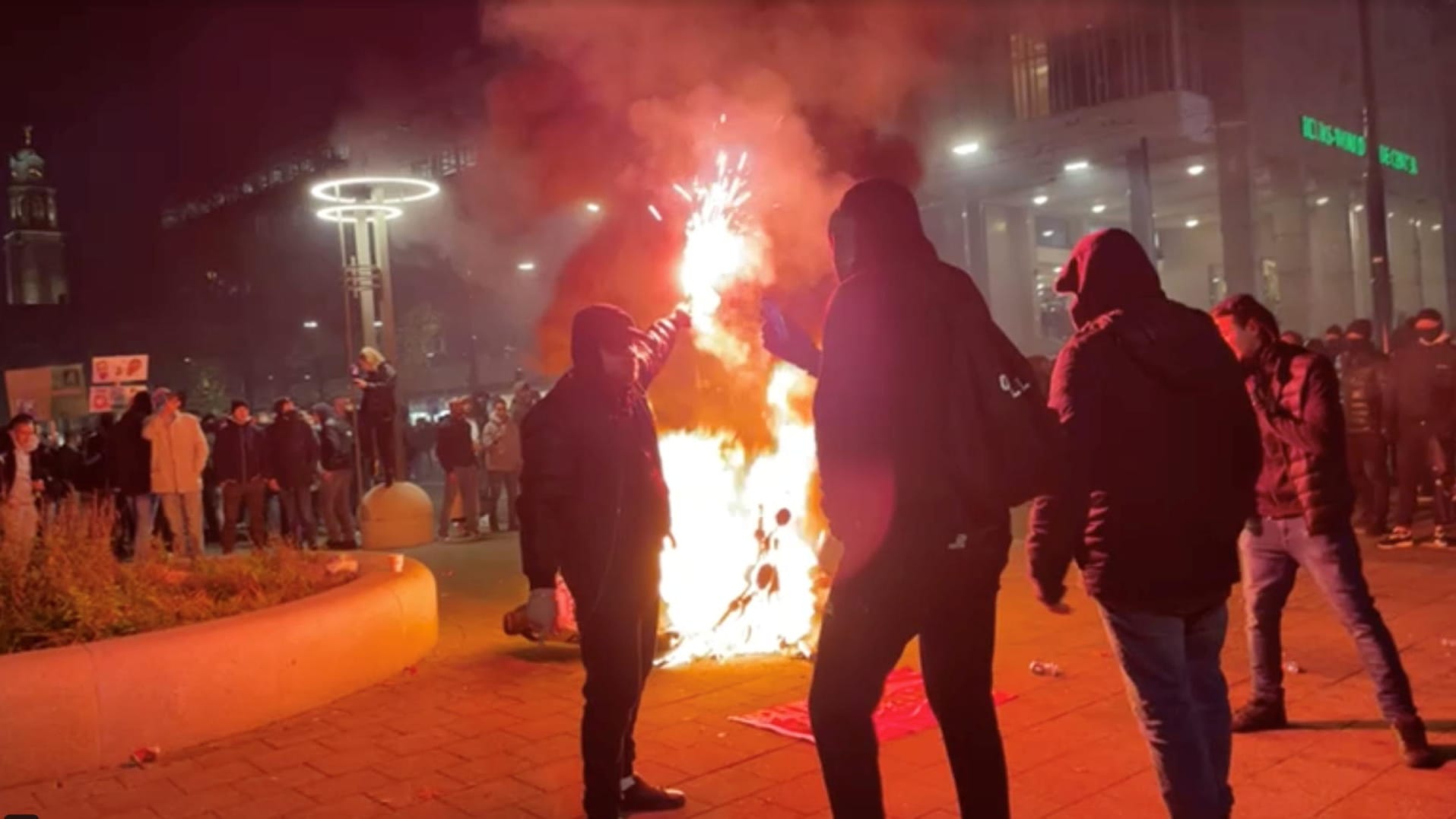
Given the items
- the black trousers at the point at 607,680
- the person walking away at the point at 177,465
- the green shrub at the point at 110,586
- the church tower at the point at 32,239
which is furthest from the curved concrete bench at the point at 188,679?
the church tower at the point at 32,239

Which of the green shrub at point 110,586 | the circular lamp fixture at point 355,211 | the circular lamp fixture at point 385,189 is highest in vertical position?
the circular lamp fixture at point 385,189

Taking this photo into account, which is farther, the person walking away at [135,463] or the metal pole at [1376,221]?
the metal pole at [1376,221]

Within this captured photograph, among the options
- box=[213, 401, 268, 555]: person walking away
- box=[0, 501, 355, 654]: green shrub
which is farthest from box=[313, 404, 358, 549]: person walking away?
box=[0, 501, 355, 654]: green shrub

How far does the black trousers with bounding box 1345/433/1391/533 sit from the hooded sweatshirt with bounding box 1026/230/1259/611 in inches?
326

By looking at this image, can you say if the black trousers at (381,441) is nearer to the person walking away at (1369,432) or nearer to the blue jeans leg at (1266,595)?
the person walking away at (1369,432)

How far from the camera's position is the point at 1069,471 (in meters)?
2.96

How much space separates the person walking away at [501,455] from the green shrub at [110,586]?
6.20 m

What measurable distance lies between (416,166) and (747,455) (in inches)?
304

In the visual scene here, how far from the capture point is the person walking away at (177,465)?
37.6 ft

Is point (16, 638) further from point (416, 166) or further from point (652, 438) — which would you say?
point (416, 166)

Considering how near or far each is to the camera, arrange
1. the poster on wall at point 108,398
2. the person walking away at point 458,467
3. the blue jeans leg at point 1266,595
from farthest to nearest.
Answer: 1. the poster on wall at point 108,398
2. the person walking away at point 458,467
3. the blue jeans leg at point 1266,595

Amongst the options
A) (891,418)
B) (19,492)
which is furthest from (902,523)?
(19,492)

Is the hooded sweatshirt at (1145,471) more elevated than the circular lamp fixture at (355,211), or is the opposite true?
the circular lamp fixture at (355,211)

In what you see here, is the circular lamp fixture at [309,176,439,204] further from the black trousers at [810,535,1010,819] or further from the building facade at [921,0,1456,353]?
the black trousers at [810,535,1010,819]
